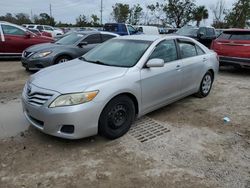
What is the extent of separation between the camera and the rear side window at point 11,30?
10.5 metres

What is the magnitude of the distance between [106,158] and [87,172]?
0.38m

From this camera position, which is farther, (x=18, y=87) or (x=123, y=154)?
(x=18, y=87)

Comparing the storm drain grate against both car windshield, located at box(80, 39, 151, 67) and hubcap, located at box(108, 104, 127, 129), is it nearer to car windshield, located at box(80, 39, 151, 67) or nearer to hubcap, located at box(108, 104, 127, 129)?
hubcap, located at box(108, 104, 127, 129)

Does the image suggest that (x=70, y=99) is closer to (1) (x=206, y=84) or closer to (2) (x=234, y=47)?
(1) (x=206, y=84)

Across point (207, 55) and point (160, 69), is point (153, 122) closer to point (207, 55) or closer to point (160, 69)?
point (160, 69)

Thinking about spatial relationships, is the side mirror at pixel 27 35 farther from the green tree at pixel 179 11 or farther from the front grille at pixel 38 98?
the green tree at pixel 179 11

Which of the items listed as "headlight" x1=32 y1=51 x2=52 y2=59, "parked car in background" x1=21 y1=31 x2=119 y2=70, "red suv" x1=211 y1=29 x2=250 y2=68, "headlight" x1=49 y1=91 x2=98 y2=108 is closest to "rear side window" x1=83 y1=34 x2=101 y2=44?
"parked car in background" x1=21 y1=31 x2=119 y2=70

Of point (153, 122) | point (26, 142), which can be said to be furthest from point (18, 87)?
point (153, 122)

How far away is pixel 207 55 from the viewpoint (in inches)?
233

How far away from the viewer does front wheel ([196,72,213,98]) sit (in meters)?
5.93

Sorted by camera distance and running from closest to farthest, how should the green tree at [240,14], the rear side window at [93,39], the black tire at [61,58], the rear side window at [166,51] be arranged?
1. the rear side window at [166,51]
2. the black tire at [61,58]
3. the rear side window at [93,39]
4. the green tree at [240,14]

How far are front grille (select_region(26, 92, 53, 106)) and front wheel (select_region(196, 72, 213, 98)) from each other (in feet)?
12.0

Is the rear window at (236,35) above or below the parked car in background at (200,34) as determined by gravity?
above

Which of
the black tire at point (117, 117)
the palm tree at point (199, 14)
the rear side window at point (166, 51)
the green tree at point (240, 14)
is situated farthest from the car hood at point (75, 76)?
the palm tree at point (199, 14)
